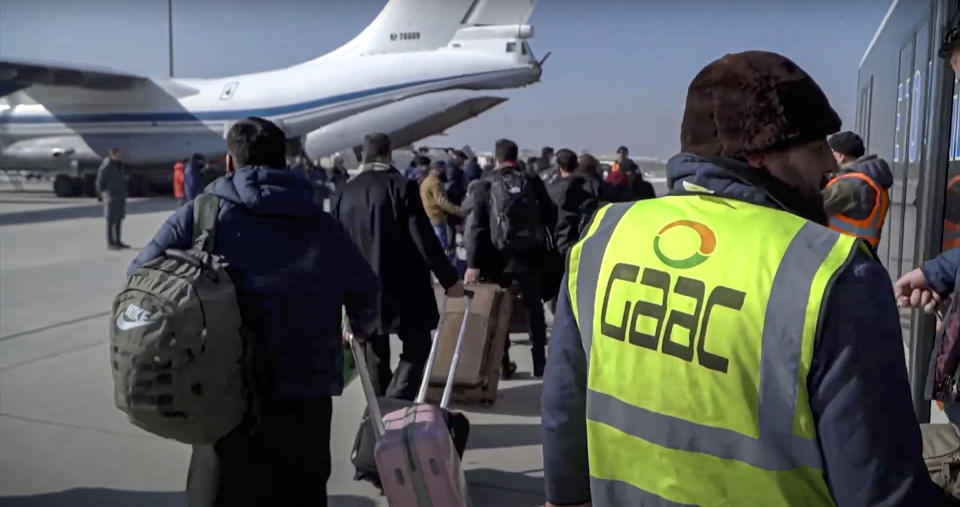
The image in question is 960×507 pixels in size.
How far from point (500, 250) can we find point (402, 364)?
1.83m

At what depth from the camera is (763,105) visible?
161cm

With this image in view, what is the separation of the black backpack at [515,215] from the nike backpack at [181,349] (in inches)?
148

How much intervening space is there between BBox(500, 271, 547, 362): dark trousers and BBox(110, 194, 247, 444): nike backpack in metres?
3.97

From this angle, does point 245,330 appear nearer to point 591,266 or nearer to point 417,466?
point 417,466

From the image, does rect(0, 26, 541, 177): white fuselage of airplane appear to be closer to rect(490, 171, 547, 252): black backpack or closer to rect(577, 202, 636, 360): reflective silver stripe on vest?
rect(490, 171, 547, 252): black backpack

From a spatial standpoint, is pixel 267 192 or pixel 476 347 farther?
pixel 476 347

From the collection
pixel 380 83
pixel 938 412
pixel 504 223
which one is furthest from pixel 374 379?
pixel 380 83

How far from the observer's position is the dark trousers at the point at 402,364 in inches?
191

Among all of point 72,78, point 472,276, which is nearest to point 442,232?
point 472,276

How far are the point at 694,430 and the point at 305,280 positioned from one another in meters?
1.69

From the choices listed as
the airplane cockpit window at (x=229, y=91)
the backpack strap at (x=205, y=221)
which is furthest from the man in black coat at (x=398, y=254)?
the airplane cockpit window at (x=229, y=91)

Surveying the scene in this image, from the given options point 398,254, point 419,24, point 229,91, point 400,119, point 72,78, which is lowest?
point 398,254

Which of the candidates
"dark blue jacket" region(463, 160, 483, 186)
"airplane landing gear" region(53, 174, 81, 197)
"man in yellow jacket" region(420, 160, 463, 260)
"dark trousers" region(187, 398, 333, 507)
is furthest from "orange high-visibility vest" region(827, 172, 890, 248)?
"airplane landing gear" region(53, 174, 81, 197)

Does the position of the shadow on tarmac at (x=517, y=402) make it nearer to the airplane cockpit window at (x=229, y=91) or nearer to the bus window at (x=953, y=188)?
the bus window at (x=953, y=188)
